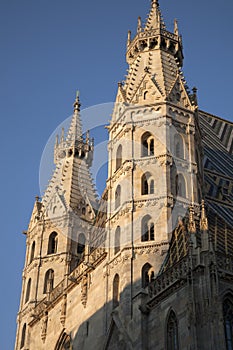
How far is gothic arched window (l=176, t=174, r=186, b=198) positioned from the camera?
28173 millimetres

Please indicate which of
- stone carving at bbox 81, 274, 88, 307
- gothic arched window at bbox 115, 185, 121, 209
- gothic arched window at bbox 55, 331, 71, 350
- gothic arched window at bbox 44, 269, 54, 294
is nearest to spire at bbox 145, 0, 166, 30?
gothic arched window at bbox 115, 185, 121, 209

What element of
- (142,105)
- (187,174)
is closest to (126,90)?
(142,105)

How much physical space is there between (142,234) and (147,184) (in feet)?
8.27

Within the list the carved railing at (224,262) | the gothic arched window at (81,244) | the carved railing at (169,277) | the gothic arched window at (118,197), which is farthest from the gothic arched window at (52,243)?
the carved railing at (224,262)

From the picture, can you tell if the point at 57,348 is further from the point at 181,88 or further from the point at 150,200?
the point at 181,88

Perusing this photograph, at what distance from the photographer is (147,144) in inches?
1178

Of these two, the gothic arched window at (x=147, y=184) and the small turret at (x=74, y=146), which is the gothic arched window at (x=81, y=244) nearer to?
the small turret at (x=74, y=146)

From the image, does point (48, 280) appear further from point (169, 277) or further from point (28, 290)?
point (169, 277)

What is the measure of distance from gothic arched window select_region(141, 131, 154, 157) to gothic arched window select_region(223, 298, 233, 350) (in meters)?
9.41

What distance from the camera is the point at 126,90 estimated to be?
106 feet

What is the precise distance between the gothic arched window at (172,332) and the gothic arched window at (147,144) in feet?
29.1

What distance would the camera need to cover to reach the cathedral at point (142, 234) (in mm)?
22031

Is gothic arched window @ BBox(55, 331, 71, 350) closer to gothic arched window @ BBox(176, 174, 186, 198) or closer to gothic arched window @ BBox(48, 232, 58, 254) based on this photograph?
gothic arched window @ BBox(48, 232, 58, 254)

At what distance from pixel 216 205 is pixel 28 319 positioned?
10.6 metres
